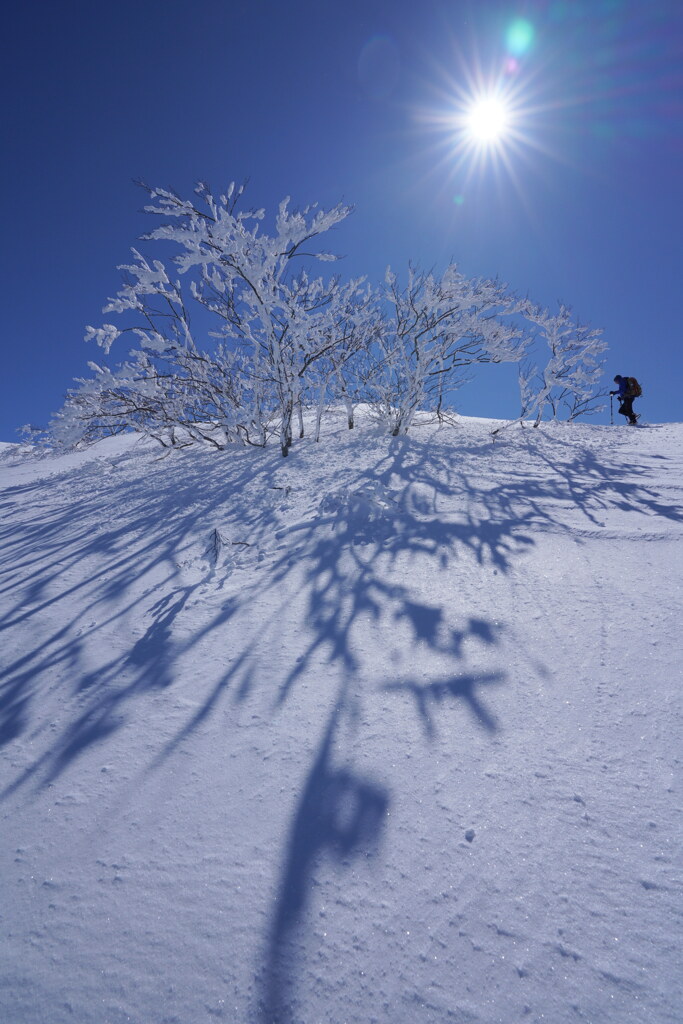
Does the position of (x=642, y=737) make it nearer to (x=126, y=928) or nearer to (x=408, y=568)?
(x=408, y=568)

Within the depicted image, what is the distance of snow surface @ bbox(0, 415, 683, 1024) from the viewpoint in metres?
0.96

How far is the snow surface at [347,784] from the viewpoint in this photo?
0.96 meters

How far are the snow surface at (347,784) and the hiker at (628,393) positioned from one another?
983 centimetres

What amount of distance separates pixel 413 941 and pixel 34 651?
2019 millimetres

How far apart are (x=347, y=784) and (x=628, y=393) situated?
12.8m

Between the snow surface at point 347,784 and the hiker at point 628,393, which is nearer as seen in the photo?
the snow surface at point 347,784

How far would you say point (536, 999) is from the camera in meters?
0.92

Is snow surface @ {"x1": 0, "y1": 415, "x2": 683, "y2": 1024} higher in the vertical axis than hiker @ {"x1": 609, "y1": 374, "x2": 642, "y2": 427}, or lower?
lower

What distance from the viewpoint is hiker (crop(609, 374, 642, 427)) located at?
10.8 meters

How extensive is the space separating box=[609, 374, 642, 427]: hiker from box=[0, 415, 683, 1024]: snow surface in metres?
9.83

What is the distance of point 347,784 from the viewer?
1.35 metres

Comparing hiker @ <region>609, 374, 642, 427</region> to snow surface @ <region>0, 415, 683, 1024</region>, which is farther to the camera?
hiker @ <region>609, 374, 642, 427</region>

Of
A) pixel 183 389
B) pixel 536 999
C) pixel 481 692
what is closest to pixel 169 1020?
pixel 536 999

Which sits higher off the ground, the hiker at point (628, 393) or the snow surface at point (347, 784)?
the hiker at point (628, 393)
